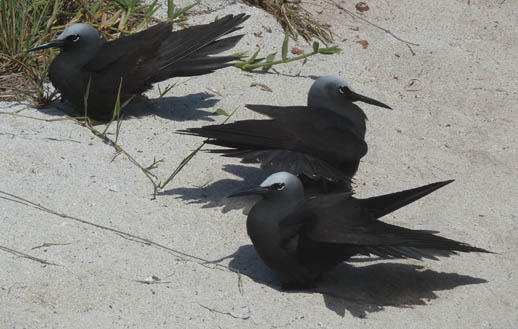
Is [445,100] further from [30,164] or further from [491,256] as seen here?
[30,164]

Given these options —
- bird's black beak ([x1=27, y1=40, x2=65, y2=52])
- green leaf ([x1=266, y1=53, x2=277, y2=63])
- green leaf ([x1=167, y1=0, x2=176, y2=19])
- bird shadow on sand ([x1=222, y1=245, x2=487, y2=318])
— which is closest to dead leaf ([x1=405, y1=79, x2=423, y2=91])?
green leaf ([x1=266, y1=53, x2=277, y2=63])

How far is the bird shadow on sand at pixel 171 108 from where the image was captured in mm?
5494

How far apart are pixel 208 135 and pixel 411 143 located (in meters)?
1.63

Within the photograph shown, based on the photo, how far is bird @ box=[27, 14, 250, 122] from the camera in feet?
17.6

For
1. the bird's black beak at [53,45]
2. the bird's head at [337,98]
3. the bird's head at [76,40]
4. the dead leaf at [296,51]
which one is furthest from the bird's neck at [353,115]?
the bird's black beak at [53,45]

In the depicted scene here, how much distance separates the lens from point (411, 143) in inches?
218

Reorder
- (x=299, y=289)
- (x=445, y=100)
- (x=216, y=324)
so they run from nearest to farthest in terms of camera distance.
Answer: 1. (x=216, y=324)
2. (x=299, y=289)
3. (x=445, y=100)

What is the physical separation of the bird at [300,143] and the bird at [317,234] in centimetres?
54

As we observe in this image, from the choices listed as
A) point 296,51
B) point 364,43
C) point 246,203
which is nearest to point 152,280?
point 246,203

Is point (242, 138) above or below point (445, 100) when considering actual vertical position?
above

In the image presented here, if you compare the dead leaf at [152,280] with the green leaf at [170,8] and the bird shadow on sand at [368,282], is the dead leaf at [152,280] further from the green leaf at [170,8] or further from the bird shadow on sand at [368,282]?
the green leaf at [170,8]

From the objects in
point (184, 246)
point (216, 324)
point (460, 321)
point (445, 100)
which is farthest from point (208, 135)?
point (445, 100)

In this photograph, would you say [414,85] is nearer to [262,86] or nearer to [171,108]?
[262,86]

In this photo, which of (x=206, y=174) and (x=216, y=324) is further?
(x=206, y=174)
